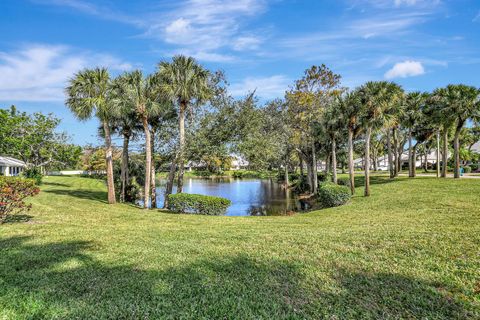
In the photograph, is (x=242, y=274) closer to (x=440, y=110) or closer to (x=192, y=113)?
(x=192, y=113)

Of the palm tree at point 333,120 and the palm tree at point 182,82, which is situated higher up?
the palm tree at point 182,82

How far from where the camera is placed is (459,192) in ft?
55.4

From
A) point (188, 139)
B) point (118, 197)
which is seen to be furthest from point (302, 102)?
point (118, 197)

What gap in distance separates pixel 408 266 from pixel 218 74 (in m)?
17.2

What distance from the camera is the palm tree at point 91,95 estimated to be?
16.6m

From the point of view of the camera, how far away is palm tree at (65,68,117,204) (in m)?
16.6

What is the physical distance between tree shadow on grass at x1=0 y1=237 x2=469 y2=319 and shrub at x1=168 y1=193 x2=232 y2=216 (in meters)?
10.1

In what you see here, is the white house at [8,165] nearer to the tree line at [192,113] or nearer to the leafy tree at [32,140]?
the leafy tree at [32,140]

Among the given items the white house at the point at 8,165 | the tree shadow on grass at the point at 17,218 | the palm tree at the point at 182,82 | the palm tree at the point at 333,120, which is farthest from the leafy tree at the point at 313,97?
the white house at the point at 8,165

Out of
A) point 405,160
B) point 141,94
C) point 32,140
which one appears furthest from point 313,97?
point 405,160

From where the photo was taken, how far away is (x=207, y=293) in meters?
4.35

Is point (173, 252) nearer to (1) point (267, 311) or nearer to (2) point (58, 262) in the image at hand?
(2) point (58, 262)

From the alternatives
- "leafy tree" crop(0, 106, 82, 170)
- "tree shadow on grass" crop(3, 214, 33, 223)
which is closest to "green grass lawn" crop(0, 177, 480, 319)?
"tree shadow on grass" crop(3, 214, 33, 223)

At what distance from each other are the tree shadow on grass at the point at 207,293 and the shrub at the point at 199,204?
33.1ft
